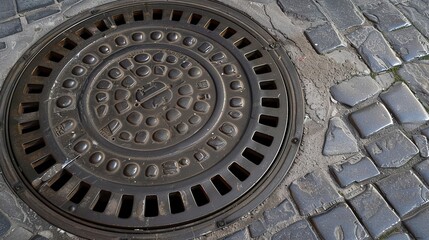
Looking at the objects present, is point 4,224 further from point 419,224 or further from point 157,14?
point 419,224

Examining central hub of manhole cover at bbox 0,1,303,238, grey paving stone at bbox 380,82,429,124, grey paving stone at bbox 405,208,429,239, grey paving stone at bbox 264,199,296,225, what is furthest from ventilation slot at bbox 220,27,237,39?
grey paving stone at bbox 405,208,429,239

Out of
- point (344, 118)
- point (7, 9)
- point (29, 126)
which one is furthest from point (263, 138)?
point (7, 9)

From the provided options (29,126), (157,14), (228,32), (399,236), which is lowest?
(399,236)

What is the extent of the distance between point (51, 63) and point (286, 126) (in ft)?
3.45

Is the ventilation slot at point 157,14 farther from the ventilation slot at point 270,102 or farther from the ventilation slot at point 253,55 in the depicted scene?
the ventilation slot at point 270,102

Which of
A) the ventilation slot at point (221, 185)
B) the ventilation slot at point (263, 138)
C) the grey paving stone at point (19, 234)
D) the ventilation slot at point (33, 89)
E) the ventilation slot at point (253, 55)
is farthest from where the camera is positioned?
the ventilation slot at point (253, 55)

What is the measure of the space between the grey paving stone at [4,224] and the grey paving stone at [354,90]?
1.39 m

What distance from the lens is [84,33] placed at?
2207 millimetres

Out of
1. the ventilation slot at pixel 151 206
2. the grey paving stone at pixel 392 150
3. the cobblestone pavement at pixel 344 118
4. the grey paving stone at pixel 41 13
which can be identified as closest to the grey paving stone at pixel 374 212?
the cobblestone pavement at pixel 344 118

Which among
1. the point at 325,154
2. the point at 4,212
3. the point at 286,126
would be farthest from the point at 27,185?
the point at 325,154

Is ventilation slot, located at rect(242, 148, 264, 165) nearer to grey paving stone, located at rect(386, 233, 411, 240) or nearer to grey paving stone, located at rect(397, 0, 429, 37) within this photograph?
grey paving stone, located at rect(386, 233, 411, 240)

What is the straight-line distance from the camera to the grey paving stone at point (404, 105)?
199 centimetres

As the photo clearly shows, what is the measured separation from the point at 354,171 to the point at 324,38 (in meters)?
0.69

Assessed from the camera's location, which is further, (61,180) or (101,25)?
(101,25)
